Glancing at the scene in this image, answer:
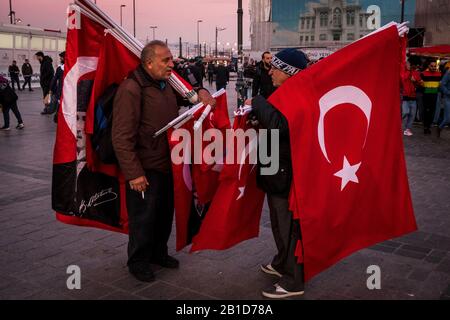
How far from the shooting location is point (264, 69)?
447 inches

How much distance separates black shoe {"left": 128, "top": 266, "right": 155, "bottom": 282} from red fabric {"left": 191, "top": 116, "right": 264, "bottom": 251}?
1.44ft

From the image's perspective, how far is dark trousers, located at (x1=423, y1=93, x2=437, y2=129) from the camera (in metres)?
12.8

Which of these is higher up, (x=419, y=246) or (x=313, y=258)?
(x=313, y=258)

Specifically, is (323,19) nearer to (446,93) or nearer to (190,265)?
(446,93)

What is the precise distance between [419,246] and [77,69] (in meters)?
3.60

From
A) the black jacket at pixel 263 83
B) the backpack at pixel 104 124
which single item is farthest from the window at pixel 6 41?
→ the backpack at pixel 104 124

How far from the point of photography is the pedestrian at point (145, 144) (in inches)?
142

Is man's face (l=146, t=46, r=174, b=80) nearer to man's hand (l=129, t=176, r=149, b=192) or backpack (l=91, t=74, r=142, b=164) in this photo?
backpack (l=91, t=74, r=142, b=164)

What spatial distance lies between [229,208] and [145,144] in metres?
0.84

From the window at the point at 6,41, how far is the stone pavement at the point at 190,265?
1141 inches

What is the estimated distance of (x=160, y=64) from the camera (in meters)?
3.73

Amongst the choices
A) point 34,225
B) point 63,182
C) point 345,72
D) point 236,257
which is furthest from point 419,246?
point 34,225

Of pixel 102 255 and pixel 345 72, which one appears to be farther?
pixel 102 255
